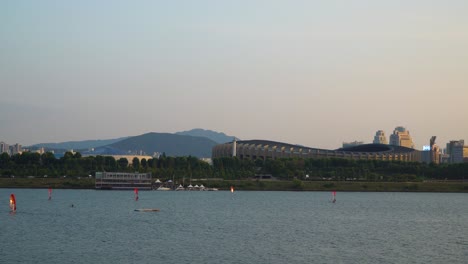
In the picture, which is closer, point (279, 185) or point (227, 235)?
point (227, 235)

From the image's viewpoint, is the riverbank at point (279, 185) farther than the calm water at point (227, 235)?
Yes

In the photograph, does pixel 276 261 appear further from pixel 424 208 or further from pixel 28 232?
pixel 424 208

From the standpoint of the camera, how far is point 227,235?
259 ft

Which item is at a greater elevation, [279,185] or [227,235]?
[279,185]

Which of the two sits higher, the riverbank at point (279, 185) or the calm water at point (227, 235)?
the riverbank at point (279, 185)

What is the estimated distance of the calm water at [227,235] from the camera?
62531mm

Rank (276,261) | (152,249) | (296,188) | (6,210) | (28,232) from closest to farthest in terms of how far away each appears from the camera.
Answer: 1. (276,261)
2. (152,249)
3. (28,232)
4. (6,210)
5. (296,188)

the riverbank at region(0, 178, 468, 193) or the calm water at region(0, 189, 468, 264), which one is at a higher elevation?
the riverbank at region(0, 178, 468, 193)

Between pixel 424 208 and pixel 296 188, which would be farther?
pixel 296 188

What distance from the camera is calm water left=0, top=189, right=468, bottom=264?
205 ft

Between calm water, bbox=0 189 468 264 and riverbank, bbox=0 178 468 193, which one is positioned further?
riverbank, bbox=0 178 468 193

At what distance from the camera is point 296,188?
631 ft

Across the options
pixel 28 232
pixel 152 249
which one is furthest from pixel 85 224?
pixel 152 249

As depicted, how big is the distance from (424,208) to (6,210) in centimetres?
7188
